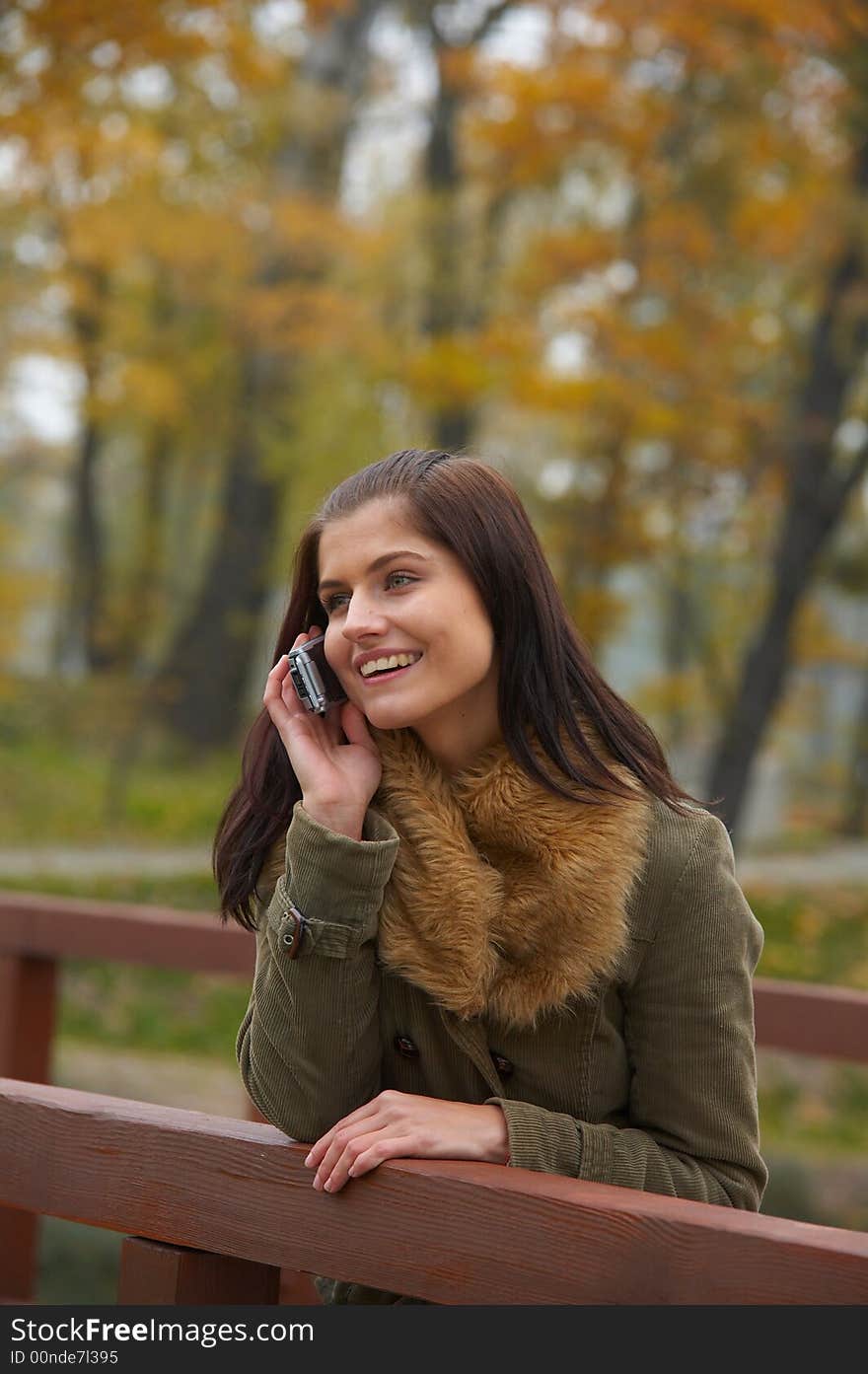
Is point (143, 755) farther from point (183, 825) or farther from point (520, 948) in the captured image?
point (520, 948)

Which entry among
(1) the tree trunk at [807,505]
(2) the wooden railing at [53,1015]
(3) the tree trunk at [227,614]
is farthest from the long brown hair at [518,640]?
(3) the tree trunk at [227,614]

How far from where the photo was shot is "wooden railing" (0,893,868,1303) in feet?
5.95

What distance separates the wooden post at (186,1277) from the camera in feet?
5.86

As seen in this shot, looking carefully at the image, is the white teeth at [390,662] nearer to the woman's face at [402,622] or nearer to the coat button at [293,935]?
the woman's face at [402,622]

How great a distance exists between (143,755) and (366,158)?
6.24 metres

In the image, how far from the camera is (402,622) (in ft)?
6.33

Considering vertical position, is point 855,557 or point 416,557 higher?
point 855,557

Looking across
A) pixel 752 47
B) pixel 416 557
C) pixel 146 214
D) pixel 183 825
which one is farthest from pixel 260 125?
pixel 416 557

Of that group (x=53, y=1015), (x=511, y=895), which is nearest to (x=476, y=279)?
(x=53, y=1015)

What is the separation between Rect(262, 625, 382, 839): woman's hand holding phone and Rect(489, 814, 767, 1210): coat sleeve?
0.39 m

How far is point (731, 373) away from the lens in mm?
10984

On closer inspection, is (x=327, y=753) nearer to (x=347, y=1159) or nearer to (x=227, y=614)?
(x=347, y=1159)

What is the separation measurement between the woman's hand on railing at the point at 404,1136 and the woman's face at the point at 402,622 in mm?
475

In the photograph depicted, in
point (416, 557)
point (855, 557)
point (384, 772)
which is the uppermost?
point (855, 557)
